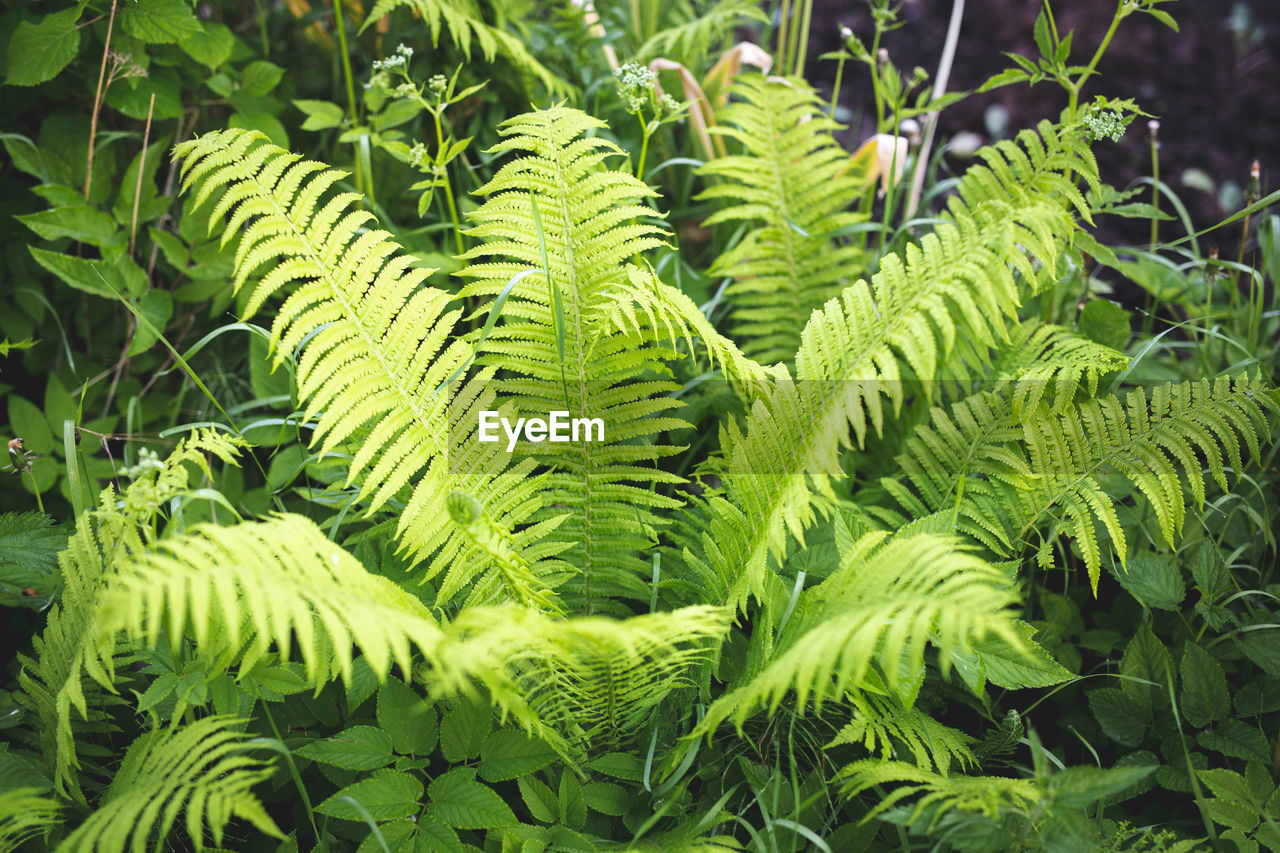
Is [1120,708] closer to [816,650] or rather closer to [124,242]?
[816,650]

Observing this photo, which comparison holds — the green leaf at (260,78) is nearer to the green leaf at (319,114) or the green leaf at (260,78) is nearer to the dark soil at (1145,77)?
the green leaf at (319,114)

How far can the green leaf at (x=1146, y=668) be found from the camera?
1.25m

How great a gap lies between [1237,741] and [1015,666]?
38 cm

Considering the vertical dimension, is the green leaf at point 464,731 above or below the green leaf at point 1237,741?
above

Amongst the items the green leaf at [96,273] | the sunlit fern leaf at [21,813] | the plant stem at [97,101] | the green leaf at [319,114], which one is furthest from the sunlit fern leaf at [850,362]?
the plant stem at [97,101]

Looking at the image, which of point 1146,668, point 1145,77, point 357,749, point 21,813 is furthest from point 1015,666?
point 1145,77

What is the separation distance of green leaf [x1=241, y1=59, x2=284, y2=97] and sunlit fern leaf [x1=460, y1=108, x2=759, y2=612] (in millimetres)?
694

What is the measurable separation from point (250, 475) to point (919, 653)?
1506 mm

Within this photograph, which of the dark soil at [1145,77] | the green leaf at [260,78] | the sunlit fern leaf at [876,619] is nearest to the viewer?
the sunlit fern leaf at [876,619]

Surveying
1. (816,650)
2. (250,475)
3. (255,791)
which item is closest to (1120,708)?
(816,650)

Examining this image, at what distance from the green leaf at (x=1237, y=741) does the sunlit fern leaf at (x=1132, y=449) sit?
28cm

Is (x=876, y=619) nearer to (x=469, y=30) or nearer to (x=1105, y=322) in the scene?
(x=1105, y=322)

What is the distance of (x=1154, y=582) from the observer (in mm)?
1284

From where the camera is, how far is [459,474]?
1163mm
